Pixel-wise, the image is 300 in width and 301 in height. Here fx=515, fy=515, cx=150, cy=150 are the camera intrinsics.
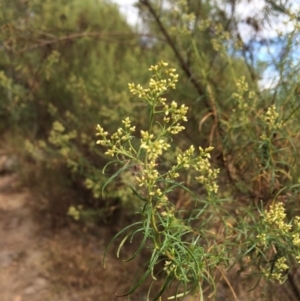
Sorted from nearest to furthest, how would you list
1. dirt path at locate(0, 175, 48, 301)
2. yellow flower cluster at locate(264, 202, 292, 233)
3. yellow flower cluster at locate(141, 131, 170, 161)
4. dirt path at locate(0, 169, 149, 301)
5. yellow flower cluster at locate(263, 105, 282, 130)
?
yellow flower cluster at locate(141, 131, 170, 161)
yellow flower cluster at locate(264, 202, 292, 233)
yellow flower cluster at locate(263, 105, 282, 130)
dirt path at locate(0, 169, 149, 301)
dirt path at locate(0, 175, 48, 301)

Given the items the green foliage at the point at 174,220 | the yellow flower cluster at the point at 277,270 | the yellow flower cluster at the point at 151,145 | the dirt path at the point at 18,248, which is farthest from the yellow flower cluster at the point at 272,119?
the dirt path at the point at 18,248

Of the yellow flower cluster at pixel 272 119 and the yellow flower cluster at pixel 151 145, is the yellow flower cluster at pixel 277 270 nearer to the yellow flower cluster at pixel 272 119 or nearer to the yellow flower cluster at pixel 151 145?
the yellow flower cluster at pixel 272 119

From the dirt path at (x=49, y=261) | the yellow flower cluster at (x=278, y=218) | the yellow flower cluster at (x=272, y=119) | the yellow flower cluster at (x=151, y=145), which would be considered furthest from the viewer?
the dirt path at (x=49, y=261)

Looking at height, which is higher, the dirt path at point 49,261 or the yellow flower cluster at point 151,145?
the yellow flower cluster at point 151,145

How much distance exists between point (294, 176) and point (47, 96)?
3.08m

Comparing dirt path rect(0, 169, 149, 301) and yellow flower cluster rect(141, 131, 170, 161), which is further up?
yellow flower cluster rect(141, 131, 170, 161)

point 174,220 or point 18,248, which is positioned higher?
point 174,220

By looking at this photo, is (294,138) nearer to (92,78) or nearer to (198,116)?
(198,116)

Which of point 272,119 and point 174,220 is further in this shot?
point 272,119

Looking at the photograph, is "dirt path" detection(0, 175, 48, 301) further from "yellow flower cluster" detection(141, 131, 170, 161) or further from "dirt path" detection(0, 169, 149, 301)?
"yellow flower cluster" detection(141, 131, 170, 161)

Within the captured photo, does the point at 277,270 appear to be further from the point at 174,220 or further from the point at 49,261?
the point at 49,261

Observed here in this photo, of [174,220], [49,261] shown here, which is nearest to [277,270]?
[174,220]

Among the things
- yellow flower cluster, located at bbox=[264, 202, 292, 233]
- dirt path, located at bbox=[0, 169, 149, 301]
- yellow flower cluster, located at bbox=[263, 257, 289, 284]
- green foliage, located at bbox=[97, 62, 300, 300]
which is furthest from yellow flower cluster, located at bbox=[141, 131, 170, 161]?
dirt path, located at bbox=[0, 169, 149, 301]

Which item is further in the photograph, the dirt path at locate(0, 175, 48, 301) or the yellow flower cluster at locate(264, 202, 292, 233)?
the dirt path at locate(0, 175, 48, 301)
